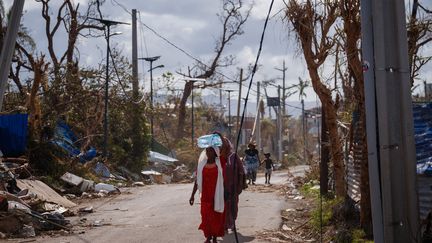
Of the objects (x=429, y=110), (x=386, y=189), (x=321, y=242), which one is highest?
(x=429, y=110)

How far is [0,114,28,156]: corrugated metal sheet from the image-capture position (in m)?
17.5

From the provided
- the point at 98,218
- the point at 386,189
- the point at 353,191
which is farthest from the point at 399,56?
the point at 98,218

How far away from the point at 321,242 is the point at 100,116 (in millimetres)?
18469

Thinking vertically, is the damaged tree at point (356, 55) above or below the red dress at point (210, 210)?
above

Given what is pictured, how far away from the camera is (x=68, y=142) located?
21547mm

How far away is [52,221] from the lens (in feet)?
36.9

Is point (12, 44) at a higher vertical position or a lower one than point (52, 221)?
higher

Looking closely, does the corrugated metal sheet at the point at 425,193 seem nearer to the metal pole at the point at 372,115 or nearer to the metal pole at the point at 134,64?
the metal pole at the point at 372,115

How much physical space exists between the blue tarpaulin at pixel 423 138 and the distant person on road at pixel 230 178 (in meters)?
2.78

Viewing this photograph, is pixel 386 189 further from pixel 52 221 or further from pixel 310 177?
pixel 310 177

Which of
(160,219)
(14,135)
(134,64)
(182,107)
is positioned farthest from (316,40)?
(182,107)

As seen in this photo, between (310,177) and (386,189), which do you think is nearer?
(386,189)

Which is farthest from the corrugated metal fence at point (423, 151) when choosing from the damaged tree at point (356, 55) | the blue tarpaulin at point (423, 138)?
the damaged tree at point (356, 55)

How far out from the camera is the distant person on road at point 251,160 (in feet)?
76.4
